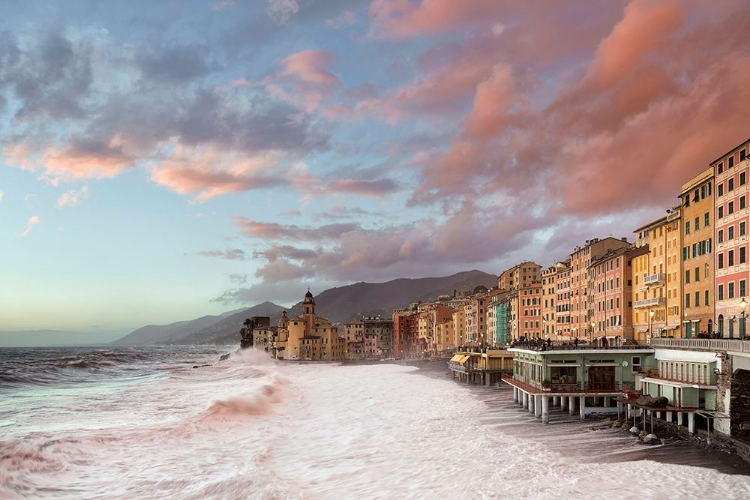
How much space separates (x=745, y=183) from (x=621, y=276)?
35218 mm

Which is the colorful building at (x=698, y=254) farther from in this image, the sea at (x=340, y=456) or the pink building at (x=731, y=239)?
the sea at (x=340, y=456)

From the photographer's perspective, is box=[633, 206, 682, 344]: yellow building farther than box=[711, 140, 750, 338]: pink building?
Yes

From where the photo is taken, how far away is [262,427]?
173 ft

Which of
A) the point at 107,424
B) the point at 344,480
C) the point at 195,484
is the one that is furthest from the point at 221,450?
the point at 107,424

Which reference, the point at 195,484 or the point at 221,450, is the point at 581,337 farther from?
the point at 195,484

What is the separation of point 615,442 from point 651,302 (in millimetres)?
37205

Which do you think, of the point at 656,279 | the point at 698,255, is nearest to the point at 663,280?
the point at 656,279

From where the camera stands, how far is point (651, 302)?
7506cm

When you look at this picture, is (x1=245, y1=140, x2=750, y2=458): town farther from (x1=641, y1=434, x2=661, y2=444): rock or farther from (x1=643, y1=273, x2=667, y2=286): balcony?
(x1=641, y1=434, x2=661, y2=444): rock

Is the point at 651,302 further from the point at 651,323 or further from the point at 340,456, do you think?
the point at 340,456

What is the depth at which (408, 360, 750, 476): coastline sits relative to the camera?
36.8 meters

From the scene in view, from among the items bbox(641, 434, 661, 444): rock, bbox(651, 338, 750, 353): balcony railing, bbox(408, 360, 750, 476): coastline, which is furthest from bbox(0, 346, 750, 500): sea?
bbox(651, 338, 750, 353): balcony railing

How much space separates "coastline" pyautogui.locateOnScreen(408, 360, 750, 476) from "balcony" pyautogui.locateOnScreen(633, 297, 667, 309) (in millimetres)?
23936

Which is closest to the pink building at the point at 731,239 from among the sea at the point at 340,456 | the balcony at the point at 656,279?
the balcony at the point at 656,279
